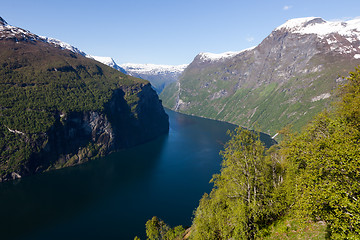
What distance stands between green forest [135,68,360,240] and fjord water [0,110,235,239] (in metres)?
62.3

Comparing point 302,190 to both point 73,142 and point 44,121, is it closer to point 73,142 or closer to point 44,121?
point 44,121

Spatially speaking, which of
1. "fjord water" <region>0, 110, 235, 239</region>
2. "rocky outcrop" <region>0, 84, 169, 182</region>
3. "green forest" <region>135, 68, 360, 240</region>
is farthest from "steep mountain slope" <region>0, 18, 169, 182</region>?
"green forest" <region>135, 68, 360, 240</region>

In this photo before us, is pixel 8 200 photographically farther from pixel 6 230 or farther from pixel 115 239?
pixel 115 239

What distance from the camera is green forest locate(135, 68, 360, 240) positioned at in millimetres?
16891

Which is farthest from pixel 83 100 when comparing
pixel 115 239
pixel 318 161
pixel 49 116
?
pixel 318 161

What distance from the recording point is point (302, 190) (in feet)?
73.8

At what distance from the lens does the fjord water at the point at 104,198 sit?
267ft

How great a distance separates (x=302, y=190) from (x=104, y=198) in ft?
345

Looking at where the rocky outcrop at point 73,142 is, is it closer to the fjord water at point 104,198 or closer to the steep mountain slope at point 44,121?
the steep mountain slope at point 44,121

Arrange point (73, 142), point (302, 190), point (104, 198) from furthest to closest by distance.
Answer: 1. point (73, 142)
2. point (104, 198)
3. point (302, 190)

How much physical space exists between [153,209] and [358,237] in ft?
293

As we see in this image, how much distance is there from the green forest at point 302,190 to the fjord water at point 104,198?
62320 millimetres

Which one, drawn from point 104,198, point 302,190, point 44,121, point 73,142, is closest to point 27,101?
point 44,121

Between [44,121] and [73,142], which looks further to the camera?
[73,142]
